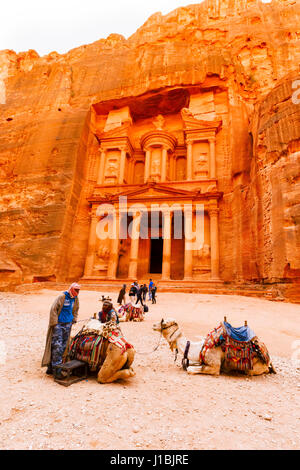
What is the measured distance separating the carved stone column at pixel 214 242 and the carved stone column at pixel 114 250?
808 centimetres

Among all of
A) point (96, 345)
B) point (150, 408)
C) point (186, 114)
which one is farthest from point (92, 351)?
point (186, 114)

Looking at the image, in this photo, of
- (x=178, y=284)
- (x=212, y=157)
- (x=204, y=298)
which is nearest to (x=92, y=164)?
(x=212, y=157)

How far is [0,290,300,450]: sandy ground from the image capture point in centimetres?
233

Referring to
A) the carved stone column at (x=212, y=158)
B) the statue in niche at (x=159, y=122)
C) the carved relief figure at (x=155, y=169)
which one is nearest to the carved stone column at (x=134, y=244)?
the carved relief figure at (x=155, y=169)

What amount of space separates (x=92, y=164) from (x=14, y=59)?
2330 centimetres

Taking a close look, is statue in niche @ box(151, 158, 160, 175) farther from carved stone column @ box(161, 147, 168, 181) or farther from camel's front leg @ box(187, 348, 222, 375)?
camel's front leg @ box(187, 348, 222, 375)

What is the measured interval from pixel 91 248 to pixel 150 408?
66.7ft

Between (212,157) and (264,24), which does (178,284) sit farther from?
(264,24)

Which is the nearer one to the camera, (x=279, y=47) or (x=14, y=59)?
(x=279, y=47)

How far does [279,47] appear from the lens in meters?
27.2

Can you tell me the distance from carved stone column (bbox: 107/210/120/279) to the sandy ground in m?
15.5

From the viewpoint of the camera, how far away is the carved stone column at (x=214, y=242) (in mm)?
19594

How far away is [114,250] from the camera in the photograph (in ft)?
72.5

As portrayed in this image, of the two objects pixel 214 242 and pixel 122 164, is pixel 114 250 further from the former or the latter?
pixel 122 164
